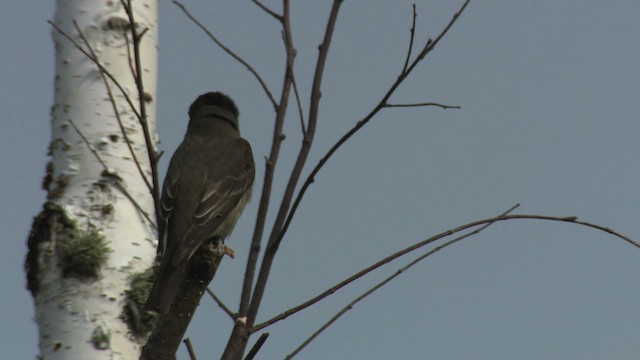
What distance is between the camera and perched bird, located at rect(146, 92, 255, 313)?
544 centimetres

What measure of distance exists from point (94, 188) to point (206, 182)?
4.15ft

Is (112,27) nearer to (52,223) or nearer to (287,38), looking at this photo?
(52,223)

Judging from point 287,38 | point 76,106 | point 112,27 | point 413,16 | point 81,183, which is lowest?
point 287,38

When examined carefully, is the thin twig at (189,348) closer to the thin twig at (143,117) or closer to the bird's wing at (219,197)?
the thin twig at (143,117)

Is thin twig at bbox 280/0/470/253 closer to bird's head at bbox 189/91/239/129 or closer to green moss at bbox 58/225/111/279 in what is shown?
green moss at bbox 58/225/111/279

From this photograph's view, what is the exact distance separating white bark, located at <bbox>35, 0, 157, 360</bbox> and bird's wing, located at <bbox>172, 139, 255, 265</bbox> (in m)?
0.35

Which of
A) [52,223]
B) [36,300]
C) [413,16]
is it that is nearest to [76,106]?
[52,223]

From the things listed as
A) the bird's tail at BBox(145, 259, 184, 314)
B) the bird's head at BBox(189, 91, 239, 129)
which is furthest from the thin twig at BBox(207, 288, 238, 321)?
the bird's head at BBox(189, 91, 239, 129)

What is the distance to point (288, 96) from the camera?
319 cm

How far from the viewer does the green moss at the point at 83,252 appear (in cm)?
481

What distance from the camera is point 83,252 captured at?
4812 mm

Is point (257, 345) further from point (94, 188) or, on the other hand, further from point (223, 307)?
point (94, 188)

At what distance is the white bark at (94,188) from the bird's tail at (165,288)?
0.47 metres

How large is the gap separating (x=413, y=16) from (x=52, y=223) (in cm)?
228
